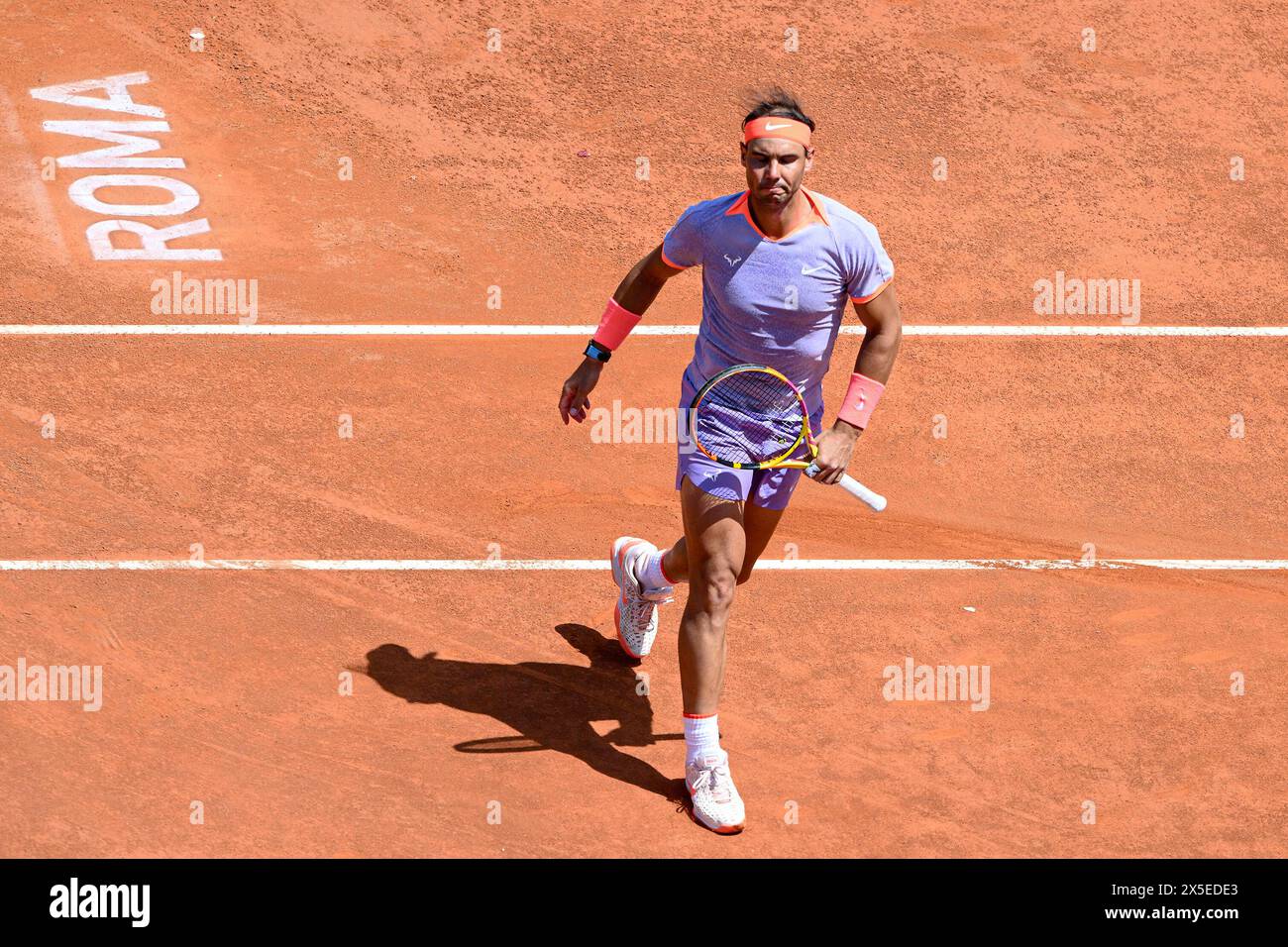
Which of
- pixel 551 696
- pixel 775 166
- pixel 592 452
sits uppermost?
pixel 775 166

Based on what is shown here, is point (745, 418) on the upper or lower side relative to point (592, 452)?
lower

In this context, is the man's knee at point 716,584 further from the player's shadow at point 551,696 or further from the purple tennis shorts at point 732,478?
the player's shadow at point 551,696

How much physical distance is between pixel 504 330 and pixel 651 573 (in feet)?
12.3

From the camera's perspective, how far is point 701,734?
24.3 feet

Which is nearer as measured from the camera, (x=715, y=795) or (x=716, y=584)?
(x=716, y=584)

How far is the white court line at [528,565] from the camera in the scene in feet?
29.6

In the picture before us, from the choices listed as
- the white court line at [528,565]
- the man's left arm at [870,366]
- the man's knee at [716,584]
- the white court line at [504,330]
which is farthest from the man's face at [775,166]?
the white court line at [504,330]

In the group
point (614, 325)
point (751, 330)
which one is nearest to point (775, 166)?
point (751, 330)

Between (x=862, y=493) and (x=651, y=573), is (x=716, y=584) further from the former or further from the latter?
(x=651, y=573)

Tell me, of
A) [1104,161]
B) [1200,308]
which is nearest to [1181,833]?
[1200,308]

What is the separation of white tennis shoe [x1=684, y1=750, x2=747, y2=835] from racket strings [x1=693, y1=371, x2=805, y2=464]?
57.6 inches

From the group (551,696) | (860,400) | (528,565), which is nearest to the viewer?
(860,400)

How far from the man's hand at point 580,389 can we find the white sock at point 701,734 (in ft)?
5.14

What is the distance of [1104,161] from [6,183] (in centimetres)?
930
